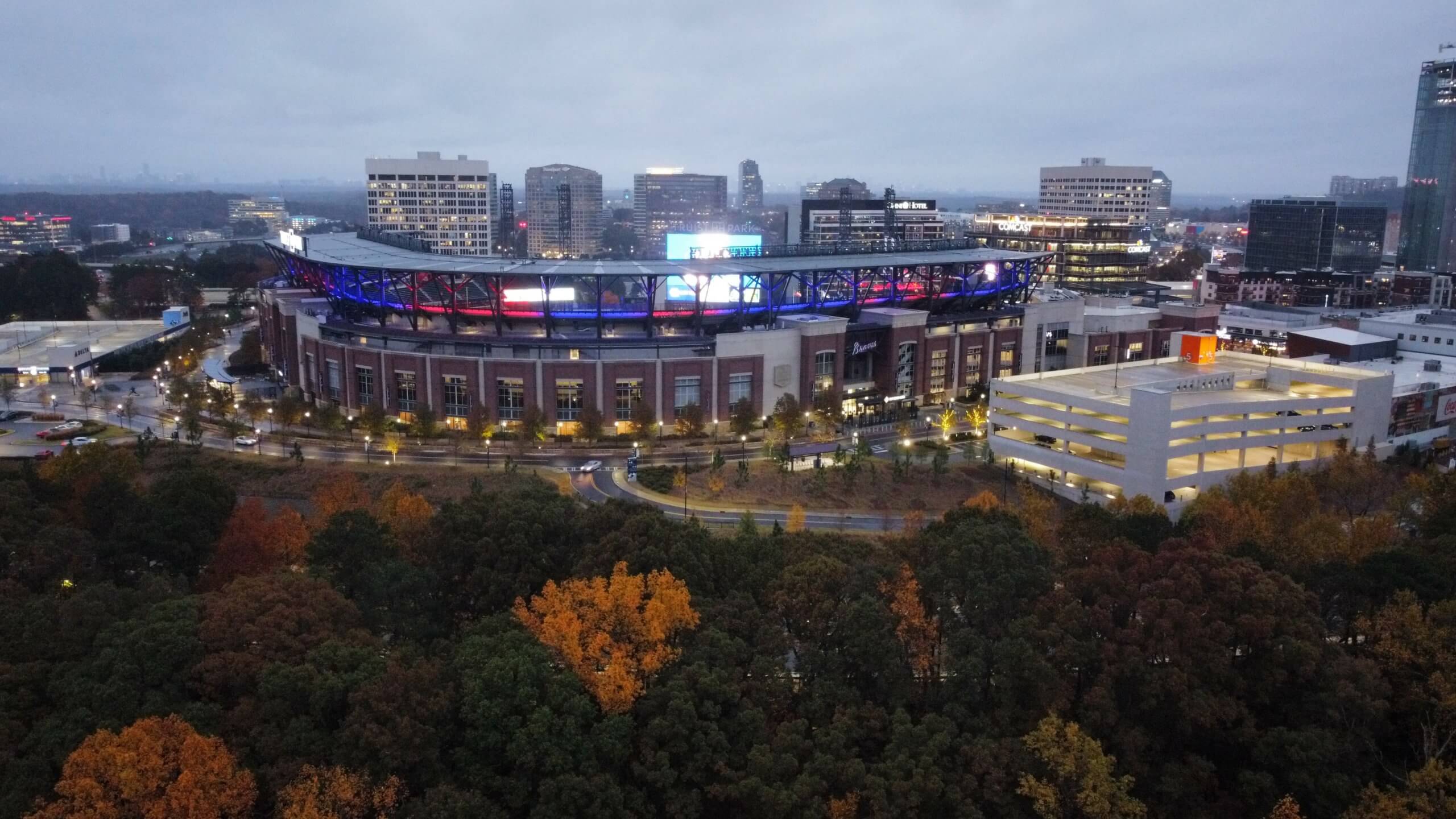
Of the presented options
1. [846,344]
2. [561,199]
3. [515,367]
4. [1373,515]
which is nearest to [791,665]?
[1373,515]

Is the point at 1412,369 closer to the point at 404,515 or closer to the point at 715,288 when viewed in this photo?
the point at 715,288

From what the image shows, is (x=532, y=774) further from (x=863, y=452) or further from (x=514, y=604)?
(x=863, y=452)

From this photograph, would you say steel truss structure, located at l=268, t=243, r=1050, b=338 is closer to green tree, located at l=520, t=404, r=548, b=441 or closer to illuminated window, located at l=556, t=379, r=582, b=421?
illuminated window, located at l=556, t=379, r=582, b=421

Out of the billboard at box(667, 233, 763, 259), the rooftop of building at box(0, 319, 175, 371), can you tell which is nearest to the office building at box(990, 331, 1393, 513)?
the billboard at box(667, 233, 763, 259)

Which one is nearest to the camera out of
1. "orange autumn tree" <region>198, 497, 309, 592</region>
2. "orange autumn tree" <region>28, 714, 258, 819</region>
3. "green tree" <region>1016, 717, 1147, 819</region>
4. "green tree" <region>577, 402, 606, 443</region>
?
"orange autumn tree" <region>28, 714, 258, 819</region>

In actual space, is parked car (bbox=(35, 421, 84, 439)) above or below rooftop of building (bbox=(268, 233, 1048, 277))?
below

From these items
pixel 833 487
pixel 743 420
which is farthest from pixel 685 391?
pixel 833 487
